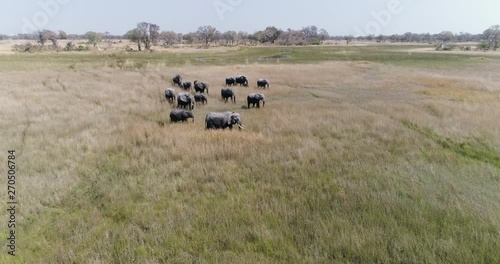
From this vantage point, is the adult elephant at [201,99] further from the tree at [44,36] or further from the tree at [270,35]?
the tree at [270,35]

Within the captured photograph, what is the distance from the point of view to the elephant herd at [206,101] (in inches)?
575

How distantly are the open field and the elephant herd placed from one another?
3.30 feet

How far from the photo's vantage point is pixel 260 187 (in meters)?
8.20

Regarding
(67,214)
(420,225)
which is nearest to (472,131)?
(420,225)

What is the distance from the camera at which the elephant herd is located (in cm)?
1461

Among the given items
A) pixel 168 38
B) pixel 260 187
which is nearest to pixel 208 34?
pixel 168 38

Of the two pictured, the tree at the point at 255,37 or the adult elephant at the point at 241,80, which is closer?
the adult elephant at the point at 241,80

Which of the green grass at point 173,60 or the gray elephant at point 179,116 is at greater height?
the green grass at point 173,60

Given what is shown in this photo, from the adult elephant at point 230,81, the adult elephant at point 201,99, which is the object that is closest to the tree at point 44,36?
the adult elephant at point 230,81

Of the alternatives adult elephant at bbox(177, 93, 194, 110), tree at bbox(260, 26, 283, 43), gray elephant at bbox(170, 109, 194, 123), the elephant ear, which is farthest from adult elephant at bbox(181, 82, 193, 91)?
tree at bbox(260, 26, 283, 43)

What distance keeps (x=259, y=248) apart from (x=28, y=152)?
1010 centimetres

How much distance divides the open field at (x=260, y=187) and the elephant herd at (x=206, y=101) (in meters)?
1.01

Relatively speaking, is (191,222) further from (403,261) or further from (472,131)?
(472,131)

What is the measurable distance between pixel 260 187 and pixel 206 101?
15544 millimetres
